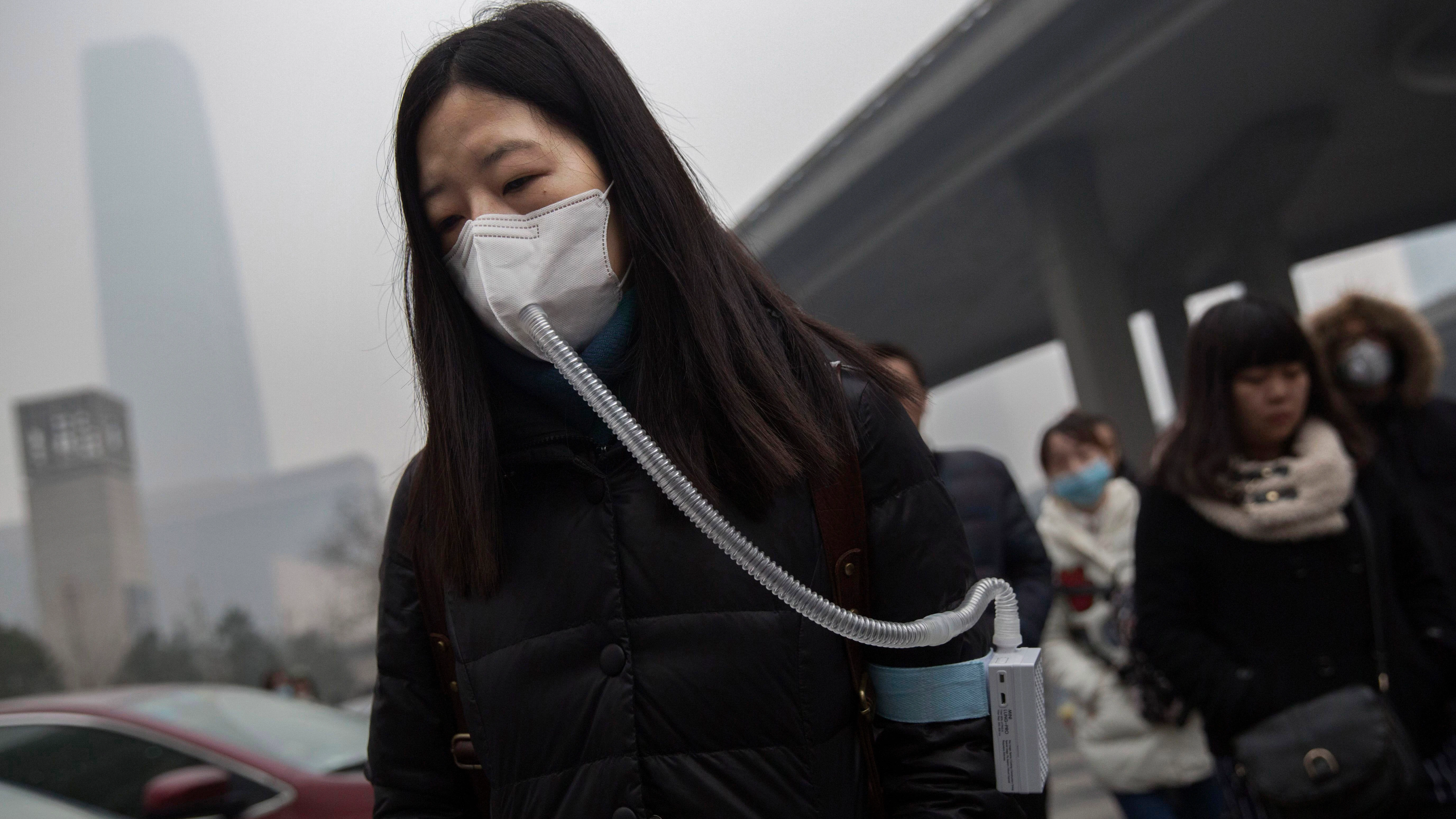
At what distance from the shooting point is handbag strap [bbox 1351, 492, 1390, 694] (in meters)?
2.60

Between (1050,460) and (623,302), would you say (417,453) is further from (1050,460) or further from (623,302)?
(1050,460)

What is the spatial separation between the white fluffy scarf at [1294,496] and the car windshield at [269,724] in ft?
8.60

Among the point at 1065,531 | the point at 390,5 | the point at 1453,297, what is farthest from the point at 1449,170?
the point at 390,5

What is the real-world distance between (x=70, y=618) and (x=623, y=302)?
19.3 meters

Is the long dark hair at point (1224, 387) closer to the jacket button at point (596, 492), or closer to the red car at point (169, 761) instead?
the jacket button at point (596, 492)

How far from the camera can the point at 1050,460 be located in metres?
4.61

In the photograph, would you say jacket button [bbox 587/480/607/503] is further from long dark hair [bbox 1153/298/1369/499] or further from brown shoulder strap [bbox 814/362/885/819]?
long dark hair [bbox 1153/298/1369/499]

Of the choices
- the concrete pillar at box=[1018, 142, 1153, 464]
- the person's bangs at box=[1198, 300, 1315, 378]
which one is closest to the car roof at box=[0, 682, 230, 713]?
the person's bangs at box=[1198, 300, 1315, 378]

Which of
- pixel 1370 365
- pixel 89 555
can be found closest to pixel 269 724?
pixel 1370 365

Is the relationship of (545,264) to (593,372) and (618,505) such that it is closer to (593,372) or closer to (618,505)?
(593,372)

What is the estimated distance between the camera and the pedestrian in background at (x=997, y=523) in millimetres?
3514

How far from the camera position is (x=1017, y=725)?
1.36 m

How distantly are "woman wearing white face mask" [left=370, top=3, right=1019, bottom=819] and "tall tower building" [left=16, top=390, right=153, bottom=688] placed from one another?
56.4 ft

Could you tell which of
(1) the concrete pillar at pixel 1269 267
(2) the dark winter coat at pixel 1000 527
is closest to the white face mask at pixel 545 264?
(2) the dark winter coat at pixel 1000 527
